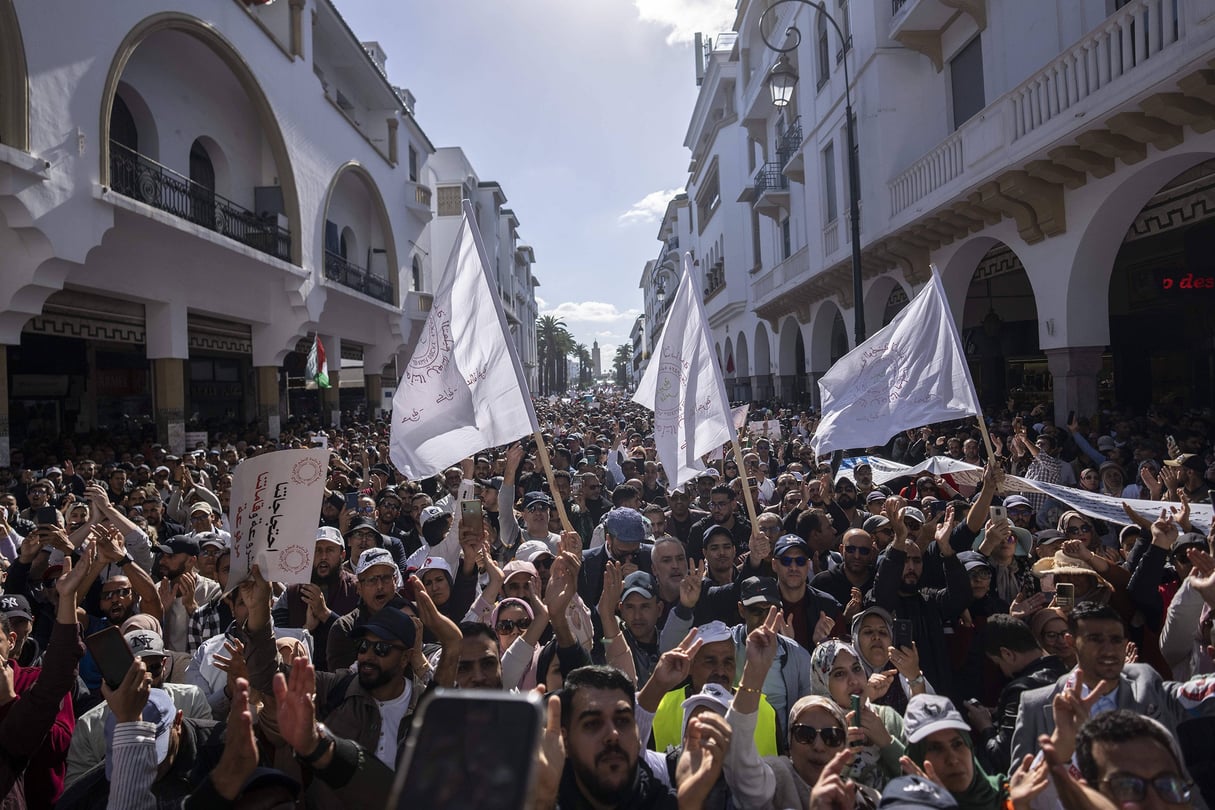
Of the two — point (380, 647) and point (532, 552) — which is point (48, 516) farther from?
point (380, 647)

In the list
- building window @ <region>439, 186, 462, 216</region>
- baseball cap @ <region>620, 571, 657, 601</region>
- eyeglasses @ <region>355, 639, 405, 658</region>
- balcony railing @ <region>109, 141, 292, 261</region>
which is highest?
building window @ <region>439, 186, 462, 216</region>

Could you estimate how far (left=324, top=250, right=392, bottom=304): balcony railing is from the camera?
20.0 m

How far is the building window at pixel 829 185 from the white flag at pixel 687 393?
1270 centimetres

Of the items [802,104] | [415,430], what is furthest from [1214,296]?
[415,430]

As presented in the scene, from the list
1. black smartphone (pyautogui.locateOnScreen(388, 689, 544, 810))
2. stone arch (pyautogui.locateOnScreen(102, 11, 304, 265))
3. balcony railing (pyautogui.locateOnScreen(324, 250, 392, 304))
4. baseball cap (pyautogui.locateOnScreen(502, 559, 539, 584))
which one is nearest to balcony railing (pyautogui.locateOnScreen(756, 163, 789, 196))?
balcony railing (pyautogui.locateOnScreen(324, 250, 392, 304))

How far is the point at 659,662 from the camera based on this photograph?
309 centimetres

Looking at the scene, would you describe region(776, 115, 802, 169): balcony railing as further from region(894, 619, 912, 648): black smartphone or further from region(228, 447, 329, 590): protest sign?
region(228, 447, 329, 590): protest sign

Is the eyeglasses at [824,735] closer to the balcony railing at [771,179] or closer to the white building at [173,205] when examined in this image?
the white building at [173,205]

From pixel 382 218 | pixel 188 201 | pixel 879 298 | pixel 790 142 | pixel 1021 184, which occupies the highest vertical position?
pixel 790 142

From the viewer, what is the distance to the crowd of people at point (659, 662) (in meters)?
2.41

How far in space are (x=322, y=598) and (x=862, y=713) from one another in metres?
2.84

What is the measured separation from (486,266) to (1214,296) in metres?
12.2

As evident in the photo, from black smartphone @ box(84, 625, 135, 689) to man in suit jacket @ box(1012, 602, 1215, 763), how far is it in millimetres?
3189

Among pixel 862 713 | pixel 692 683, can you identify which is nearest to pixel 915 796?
pixel 862 713
